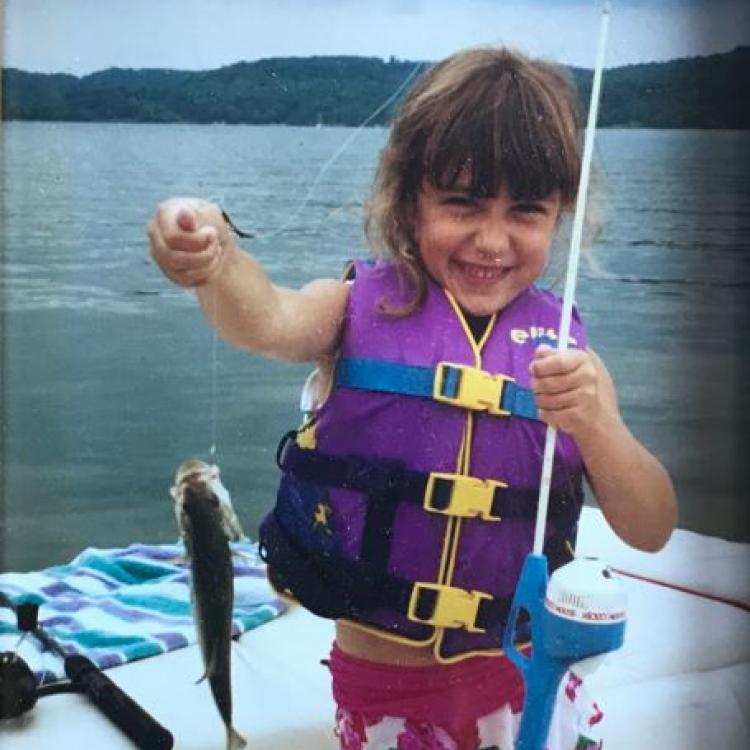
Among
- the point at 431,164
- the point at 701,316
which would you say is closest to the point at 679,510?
the point at 701,316

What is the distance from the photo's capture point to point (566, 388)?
4.93ft

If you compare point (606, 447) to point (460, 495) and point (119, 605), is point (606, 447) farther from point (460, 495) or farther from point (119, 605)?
point (119, 605)

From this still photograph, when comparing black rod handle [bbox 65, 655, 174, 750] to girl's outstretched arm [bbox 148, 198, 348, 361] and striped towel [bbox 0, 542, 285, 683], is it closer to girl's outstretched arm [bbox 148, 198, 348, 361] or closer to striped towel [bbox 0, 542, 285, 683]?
striped towel [bbox 0, 542, 285, 683]

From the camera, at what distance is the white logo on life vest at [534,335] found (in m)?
1.59

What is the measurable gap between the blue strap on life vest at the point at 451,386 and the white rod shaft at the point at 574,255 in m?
0.05

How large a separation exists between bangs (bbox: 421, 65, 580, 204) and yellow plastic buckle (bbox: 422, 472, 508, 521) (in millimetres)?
318

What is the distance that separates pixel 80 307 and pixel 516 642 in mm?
645

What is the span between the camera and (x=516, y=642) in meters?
1.62

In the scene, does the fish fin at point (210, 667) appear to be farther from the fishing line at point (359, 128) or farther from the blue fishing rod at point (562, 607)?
the fishing line at point (359, 128)

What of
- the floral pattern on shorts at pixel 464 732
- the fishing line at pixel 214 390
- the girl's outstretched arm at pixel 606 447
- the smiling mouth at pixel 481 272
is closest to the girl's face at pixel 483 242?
the smiling mouth at pixel 481 272

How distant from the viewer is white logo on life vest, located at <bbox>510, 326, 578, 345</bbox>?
5.22 ft

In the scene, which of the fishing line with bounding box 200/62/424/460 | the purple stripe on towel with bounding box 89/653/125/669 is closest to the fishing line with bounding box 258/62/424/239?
the fishing line with bounding box 200/62/424/460

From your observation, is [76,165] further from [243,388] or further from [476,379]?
[476,379]

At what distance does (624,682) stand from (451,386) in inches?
21.7
